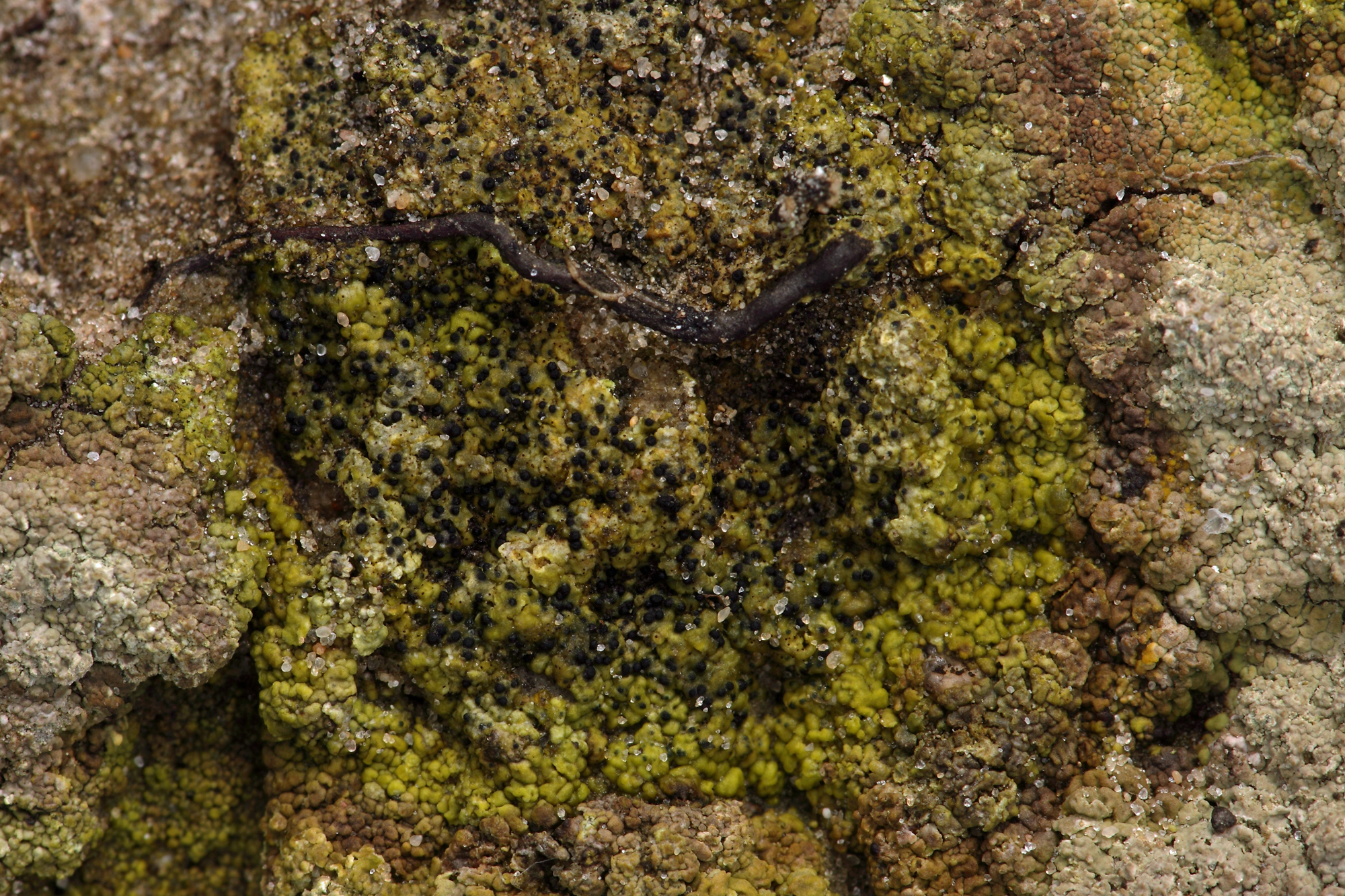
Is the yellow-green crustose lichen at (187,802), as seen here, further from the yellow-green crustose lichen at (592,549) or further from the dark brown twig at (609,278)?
the dark brown twig at (609,278)

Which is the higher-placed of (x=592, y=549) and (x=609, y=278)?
(x=609, y=278)

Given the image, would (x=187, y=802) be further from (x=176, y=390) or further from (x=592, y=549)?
(x=592, y=549)

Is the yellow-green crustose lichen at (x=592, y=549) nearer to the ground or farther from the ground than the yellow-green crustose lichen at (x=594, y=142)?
nearer to the ground

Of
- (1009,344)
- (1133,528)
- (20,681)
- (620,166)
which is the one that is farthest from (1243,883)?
(20,681)

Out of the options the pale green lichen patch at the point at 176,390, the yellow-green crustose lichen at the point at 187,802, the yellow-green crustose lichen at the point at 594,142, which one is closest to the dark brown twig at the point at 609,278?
the yellow-green crustose lichen at the point at 594,142

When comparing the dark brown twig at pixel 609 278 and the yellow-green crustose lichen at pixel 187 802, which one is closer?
the dark brown twig at pixel 609 278

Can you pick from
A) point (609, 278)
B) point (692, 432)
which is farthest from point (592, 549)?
point (609, 278)
